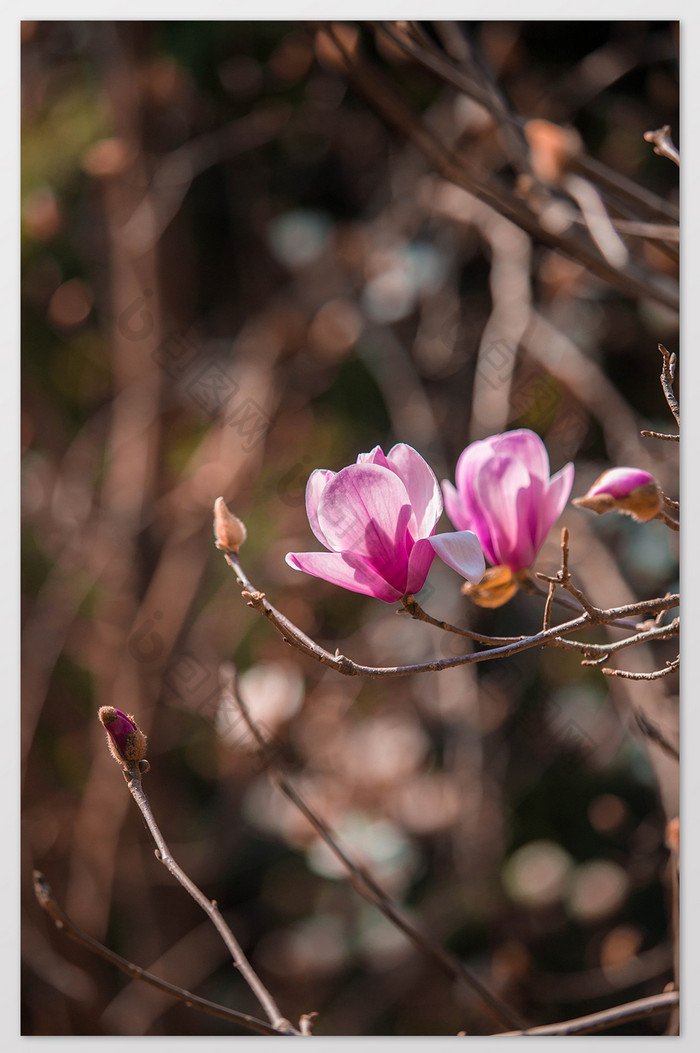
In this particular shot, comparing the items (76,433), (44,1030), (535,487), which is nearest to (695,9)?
(535,487)

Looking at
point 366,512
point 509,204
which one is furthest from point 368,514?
point 509,204

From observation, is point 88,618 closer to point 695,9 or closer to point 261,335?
point 261,335

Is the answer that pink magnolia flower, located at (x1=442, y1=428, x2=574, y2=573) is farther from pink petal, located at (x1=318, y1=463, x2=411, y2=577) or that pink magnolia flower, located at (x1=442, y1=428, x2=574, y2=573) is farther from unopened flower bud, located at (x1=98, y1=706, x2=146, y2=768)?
unopened flower bud, located at (x1=98, y1=706, x2=146, y2=768)

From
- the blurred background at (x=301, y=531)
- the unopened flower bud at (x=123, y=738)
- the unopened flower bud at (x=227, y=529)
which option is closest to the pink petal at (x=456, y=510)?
the unopened flower bud at (x=227, y=529)

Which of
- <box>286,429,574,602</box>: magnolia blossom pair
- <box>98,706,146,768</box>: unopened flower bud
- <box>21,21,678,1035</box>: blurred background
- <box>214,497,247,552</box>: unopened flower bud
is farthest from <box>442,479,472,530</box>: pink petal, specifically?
<box>21,21,678,1035</box>: blurred background

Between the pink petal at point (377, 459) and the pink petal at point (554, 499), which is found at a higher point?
the pink petal at point (377, 459)

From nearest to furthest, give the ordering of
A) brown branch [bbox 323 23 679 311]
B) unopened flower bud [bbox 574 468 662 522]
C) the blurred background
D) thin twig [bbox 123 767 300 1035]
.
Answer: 1. unopened flower bud [bbox 574 468 662 522]
2. thin twig [bbox 123 767 300 1035]
3. brown branch [bbox 323 23 679 311]
4. the blurred background

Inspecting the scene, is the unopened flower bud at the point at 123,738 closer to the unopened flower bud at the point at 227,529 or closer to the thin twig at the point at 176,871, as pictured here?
the thin twig at the point at 176,871
